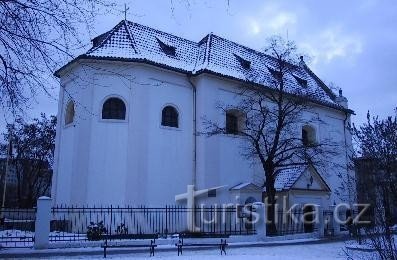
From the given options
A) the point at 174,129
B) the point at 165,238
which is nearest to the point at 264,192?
the point at 174,129

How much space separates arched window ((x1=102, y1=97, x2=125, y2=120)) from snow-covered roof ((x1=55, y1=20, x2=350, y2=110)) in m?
2.17

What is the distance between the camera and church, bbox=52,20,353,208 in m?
22.2

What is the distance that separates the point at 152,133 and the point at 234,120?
5957 millimetres

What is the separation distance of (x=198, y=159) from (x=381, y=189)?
45.1 feet

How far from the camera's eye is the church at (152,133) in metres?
22.2

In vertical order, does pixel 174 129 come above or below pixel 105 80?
below

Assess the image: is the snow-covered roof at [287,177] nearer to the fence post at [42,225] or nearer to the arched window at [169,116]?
the arched window at [169,116]

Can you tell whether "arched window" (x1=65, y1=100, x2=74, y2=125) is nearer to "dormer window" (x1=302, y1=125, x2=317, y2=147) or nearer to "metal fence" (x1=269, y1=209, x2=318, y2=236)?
"metal fence" (x1=269, y1=209, x2=318, y2=236)

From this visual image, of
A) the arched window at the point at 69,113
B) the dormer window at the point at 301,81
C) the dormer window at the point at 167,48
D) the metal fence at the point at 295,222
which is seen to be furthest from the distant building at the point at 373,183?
the dormer window at the point at 301,81

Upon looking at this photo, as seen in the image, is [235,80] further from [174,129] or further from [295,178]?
[295,178]

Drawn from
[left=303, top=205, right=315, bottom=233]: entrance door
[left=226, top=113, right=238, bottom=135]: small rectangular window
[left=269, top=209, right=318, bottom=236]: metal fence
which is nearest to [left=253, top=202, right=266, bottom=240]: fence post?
[left=269, top=209, right=318, bottom=236]: metal fence

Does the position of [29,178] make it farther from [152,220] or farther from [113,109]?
[152,220]

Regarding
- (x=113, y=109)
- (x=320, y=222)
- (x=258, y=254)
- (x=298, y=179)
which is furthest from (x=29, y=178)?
(x=258, y=254)

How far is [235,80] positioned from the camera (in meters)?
26.1
